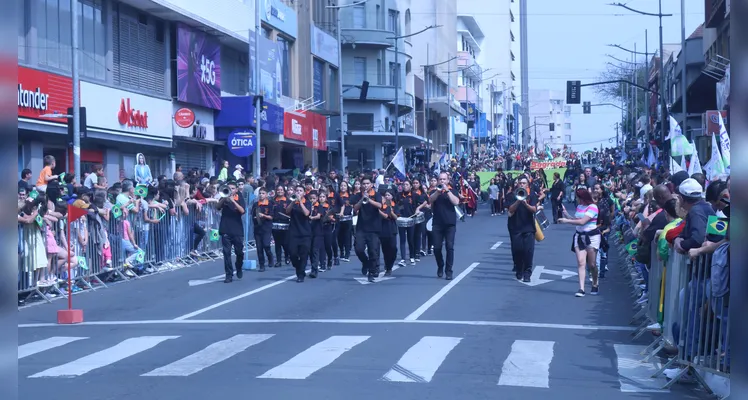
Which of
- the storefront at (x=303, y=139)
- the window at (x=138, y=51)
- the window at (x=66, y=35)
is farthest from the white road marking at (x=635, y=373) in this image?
the storefront at (x=303, y=139)

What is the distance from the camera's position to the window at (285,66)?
47919 millimetres

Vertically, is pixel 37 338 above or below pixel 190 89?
below

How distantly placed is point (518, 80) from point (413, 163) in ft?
429

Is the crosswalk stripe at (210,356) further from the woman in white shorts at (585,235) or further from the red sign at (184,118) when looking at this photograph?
the red sign at (184,118)

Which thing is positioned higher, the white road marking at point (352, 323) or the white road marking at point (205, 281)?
the white road marking at point (205, 281)

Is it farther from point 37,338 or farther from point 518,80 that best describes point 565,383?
point 518,80

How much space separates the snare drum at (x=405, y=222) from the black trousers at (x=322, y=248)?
183cm

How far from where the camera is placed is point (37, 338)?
12.6 m

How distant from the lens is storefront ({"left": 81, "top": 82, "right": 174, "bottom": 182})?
2890 cm

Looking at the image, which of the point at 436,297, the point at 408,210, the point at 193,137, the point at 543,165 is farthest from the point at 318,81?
the point at 436,297

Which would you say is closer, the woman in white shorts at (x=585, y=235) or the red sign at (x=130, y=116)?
the woman in white shorts at (x=585, y=235)

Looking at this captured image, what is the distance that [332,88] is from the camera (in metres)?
59.9

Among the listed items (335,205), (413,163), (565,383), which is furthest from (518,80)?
(565,383)

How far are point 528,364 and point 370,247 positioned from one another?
352 inches
